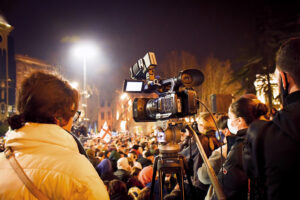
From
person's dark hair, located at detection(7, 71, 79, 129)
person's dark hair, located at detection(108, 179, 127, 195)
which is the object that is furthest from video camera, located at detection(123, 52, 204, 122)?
person's dark hair, located at detection(108, 179, 127, 195)

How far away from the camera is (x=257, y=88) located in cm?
1213

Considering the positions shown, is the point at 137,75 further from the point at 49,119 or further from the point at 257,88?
the point at 257,88

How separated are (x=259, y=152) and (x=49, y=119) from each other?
1361 millimetres

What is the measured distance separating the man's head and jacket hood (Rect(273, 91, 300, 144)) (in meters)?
0.09

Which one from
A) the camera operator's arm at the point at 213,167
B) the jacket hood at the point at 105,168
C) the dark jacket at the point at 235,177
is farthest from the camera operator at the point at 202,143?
the jacket hood at the point at 105,168

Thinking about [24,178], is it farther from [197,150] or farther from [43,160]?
[197,150]

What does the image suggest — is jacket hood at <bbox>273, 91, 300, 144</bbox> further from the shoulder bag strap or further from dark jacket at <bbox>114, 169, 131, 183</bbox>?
dark jacket at <bbox>114, 169, 131, 183</bbox>

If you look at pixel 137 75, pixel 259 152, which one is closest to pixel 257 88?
pixel 137 75

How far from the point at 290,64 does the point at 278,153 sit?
0.56 meters

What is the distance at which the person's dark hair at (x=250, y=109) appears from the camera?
7.45ft

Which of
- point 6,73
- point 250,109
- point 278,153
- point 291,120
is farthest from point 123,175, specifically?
point 6,73

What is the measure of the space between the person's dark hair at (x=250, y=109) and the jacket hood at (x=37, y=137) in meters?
1.78

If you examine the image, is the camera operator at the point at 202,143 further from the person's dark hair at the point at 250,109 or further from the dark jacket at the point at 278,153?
the dark jacket at the point at 278,153

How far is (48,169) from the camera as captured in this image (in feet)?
4.13
